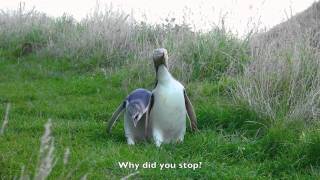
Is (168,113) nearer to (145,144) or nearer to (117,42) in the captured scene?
(145,144)

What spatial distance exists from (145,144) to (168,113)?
14.4 inches

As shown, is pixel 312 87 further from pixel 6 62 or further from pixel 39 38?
pixel 39 38

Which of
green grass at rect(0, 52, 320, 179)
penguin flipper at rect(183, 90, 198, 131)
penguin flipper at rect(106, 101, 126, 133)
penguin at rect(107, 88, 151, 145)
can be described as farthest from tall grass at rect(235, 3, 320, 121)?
penguin flipper at rect(106, 101, 126, 133)

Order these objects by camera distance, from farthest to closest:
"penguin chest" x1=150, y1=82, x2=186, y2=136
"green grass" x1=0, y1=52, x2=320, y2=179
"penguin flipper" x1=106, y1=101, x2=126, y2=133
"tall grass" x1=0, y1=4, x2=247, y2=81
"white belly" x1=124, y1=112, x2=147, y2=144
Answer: "tall grass" x1=0, y1=4, x2=247, y2=81, "penguin flipper" x1=106, y1=101, x2=126, y2=133, "white belly" x1=124, y1=112, x2=147, y2=144, "penguin chest" x1=150, y1=82, x2=186, y2=136, "green grass" x1=0, y1=52, x2=320, y2=179

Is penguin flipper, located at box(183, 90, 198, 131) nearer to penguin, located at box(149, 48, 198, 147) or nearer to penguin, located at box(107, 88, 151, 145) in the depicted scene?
penguin, located at box(149, 48, 198, 147)

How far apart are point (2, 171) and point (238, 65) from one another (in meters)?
4.40

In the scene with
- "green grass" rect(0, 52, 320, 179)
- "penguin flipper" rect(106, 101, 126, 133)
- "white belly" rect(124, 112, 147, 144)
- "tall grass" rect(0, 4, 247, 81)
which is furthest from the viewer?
"tall grass" rect(0, 4, 247, 81)

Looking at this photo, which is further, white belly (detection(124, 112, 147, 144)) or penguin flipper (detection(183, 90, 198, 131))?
penguin flipper (detection(183, 90, 198, 131))

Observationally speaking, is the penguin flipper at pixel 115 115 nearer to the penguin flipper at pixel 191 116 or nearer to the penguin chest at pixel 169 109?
the penguin chest at pixel 169 109

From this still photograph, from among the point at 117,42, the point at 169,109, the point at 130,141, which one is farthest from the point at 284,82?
the point at 117,42

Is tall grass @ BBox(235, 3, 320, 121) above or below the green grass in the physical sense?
above

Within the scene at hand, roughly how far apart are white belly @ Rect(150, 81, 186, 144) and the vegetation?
140 millimetres

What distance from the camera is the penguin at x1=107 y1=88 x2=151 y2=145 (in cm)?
525

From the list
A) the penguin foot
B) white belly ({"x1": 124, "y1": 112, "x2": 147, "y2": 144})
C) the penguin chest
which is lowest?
the penguin foot
